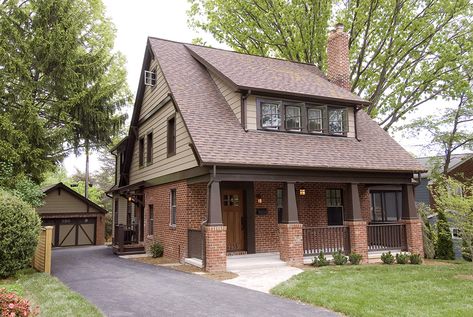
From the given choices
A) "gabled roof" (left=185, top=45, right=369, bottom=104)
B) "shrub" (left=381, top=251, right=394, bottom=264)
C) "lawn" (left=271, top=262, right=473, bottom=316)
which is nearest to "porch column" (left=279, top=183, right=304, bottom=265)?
"lawn" (left=271, top=262, right=473, bottom=316)

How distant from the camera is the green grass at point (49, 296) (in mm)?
6523

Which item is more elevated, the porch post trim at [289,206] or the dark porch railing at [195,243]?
the porch post trim at [289,206]

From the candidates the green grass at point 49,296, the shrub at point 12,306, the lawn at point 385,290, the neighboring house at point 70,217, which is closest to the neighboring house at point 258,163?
the lawn at point 385,290

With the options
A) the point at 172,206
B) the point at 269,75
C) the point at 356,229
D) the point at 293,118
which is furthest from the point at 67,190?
the point at 356,229

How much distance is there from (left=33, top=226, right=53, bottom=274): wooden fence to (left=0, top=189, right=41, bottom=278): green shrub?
67 centimetres

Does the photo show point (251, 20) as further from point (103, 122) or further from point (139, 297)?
point (139, 297)

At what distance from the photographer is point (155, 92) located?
16.9m

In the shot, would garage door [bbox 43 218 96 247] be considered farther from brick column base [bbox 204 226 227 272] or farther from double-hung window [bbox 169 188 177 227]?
brick column base [bbox 204 226 227 272]

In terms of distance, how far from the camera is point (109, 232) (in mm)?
30750

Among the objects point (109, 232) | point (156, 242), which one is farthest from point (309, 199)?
point (109, 232)

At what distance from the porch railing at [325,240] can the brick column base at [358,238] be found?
16 centimetres

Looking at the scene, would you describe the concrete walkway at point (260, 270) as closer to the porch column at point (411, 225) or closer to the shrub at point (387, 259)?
the shrub at point (387, 259)

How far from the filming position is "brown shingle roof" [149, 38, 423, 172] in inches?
477

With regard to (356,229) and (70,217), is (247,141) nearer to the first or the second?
(356,229)
